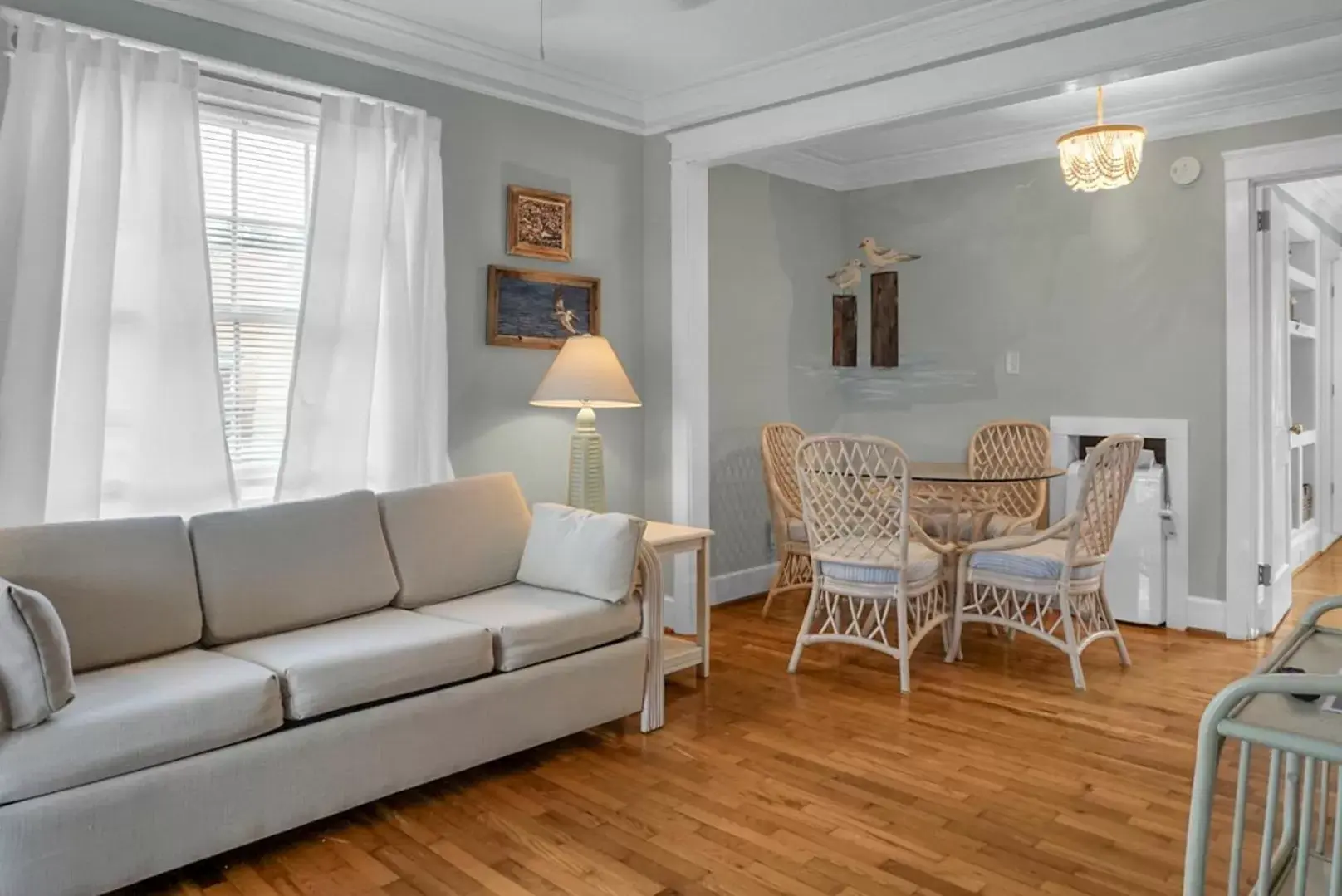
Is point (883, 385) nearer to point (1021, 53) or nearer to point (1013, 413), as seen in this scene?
point (1013, 413)

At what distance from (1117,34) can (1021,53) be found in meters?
0.31

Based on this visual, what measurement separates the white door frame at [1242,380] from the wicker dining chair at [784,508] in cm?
192

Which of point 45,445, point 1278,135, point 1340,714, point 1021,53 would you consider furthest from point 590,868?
point 1278,135

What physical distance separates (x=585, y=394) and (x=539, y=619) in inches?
39.8

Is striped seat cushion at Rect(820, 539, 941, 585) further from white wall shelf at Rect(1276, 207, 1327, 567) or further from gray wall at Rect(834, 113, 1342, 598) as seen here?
white wall shelf at Rect(1276, 207, 1327, 567)

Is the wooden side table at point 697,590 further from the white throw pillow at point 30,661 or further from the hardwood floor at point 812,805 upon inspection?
the white throw pillow at point 30,661

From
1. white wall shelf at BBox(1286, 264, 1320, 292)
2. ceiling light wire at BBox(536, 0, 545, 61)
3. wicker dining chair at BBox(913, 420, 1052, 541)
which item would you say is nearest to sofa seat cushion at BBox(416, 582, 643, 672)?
wicker dining chair at BBox(913, 420, 1052, 541)

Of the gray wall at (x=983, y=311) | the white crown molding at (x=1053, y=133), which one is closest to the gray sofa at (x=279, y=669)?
the gray wall at (x=983, y=311)

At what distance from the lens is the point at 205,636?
2773 millimetres

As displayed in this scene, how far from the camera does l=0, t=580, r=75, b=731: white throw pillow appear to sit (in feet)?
6.72

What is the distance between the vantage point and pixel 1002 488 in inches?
199

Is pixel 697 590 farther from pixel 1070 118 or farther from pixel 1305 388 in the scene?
pixel 1305 388

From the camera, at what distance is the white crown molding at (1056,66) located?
2910 mm

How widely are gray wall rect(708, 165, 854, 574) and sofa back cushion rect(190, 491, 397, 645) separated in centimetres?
237
